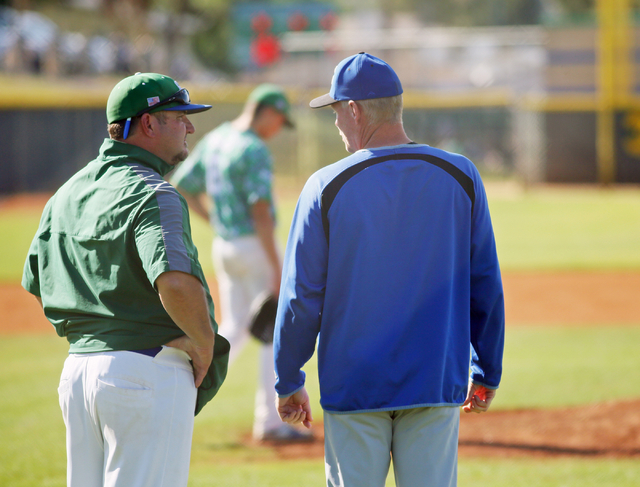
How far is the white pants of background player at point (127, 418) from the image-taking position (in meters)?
2.24

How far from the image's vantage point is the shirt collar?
93.5 inches

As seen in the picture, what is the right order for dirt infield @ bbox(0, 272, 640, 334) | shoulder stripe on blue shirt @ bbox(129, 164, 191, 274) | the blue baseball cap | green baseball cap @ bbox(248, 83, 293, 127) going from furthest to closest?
dirt infield @ bbox(0, 272, 640, 334) < green baseball cap @ bbox(248, 83, 293, 127) < the blue baseball cap < shoulder stripe on blue shirt @ bbox(129, 164, 191, 274)

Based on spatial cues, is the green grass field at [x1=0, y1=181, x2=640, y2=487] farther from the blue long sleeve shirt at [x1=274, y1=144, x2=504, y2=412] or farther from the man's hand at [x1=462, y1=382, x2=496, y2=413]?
the blue long sleeve shirt at [x1=274, y1=144, x2=504, y2=412]

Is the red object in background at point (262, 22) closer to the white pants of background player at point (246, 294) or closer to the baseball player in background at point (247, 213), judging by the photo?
the baseball player in background at point (247, 213)

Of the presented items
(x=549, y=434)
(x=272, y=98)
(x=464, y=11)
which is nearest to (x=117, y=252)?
(x=272, y=98)

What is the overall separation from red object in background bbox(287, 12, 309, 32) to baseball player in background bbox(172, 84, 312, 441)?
34971 mm

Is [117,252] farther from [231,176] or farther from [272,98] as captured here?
[272,98]

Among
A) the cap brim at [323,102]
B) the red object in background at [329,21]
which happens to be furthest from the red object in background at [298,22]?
the cap brim at [323,102]

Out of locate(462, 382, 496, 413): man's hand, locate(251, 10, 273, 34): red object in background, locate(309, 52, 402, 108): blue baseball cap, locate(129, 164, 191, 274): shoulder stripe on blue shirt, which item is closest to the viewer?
locate(129, 164, 191, 274): shoulder stripe on blue shirt

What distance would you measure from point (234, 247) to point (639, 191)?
1898 cm

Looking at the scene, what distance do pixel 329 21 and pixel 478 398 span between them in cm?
3817

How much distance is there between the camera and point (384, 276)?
222 centimetres

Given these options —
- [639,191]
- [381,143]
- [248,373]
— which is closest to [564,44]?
[639,191]

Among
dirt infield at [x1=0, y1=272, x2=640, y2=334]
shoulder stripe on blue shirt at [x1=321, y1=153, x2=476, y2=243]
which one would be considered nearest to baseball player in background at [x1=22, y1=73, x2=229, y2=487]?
shoulder stripe on blue shirt at [x1=321, y1=153, x2=476, y2=243]
